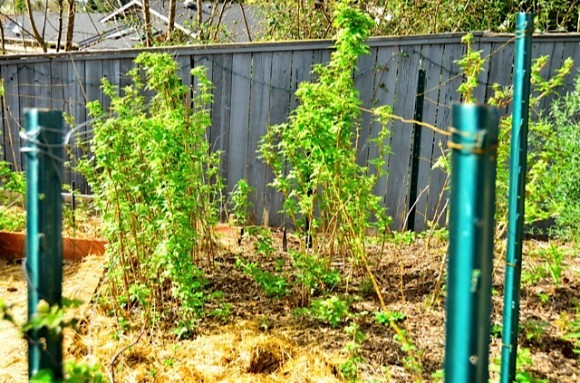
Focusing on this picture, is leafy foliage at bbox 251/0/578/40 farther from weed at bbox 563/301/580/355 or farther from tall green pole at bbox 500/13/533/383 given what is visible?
tall green pole at bbox 500/13/533/383

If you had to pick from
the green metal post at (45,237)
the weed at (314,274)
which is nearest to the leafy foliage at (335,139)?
the weed at (314,274)

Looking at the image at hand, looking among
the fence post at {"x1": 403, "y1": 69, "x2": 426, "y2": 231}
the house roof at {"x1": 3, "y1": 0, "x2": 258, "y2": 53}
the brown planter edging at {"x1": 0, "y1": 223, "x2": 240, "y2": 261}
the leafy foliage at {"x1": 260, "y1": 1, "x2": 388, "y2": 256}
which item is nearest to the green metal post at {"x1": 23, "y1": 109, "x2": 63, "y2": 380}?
the leafy foliage at {"x1": 260, "y1": 1, "x2": 388, "y2": 256}

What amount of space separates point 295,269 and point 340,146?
1085mm

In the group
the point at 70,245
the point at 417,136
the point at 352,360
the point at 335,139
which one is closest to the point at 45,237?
the point at 352,360

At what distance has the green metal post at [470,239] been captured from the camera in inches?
41.0

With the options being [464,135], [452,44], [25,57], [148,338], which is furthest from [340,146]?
[25,57]

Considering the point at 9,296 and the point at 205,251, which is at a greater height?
the point at 205,251

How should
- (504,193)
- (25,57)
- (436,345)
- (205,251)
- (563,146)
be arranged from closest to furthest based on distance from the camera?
(436,345)
(504,193)
(563,146)
(205,251)
(25,57)

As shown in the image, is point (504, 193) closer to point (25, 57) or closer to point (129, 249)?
point (129, 249)

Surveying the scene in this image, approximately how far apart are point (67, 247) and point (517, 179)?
377 cm

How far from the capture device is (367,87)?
491cm

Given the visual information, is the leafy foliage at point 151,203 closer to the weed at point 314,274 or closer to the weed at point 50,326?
the weed at point 314,274

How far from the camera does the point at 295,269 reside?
12.9ft

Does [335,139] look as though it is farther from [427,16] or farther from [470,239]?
[427,16]
